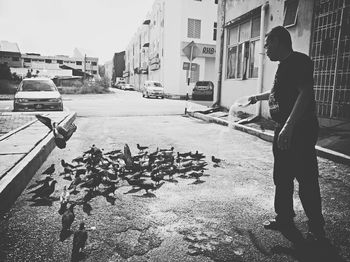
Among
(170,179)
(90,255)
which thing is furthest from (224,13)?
(90,255)

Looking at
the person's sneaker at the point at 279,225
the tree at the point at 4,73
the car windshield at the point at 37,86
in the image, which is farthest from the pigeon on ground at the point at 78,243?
the tree at the point at 4,73

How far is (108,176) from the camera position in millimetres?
3926

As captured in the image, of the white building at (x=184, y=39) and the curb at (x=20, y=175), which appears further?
the white building at (x=184, y=39)

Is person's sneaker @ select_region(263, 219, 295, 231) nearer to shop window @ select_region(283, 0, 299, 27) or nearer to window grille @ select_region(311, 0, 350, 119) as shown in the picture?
window grille @ select_region(311, 0, 350, 119)

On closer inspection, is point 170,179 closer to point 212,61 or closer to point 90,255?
point 90,255

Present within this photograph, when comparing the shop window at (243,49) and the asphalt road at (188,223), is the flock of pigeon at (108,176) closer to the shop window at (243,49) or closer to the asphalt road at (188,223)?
the asphalt road at (188,223)

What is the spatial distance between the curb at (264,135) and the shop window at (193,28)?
20.9 meters

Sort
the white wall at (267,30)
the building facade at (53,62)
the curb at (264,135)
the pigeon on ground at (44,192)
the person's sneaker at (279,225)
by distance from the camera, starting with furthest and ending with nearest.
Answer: the building facade at (53,62), the white wall at (267,30), the curb at (264,135), the pigeon on ground at (44,192), the person's sneaker at (279,225)

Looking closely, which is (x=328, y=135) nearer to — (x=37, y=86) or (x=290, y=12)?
(x=290, y=12)

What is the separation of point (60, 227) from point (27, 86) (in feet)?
40.1

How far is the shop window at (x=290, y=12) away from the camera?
853cm

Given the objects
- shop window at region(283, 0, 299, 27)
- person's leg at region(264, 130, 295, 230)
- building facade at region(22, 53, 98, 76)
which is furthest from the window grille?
building facade at region(22, 53, 98, 76)

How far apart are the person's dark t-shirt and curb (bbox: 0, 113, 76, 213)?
2.99m

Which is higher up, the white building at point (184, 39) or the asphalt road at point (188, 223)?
the white building at point (184, 39)
